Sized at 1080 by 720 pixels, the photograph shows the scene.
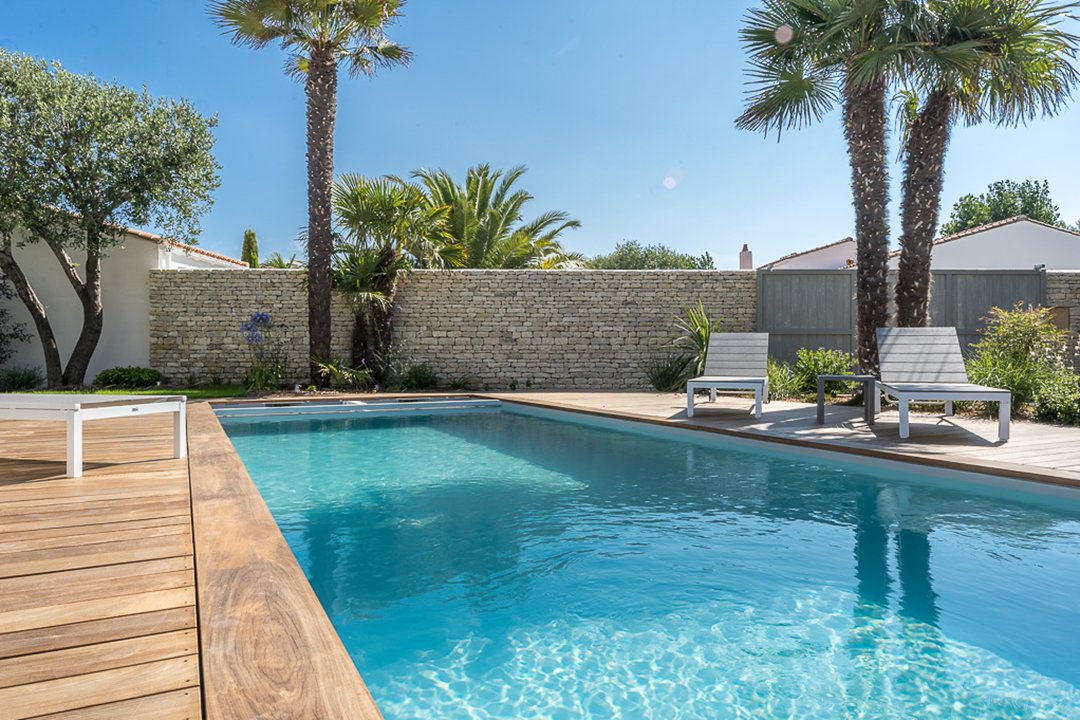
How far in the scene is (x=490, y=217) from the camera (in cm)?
1822

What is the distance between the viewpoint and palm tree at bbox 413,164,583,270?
1777 centimetres

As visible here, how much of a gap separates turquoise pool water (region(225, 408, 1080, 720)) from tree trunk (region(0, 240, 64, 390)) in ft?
32.2

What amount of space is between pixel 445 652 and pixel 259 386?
9655mm

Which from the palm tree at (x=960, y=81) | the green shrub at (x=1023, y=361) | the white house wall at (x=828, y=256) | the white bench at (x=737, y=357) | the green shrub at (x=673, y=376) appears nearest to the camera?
the palm tree at (x=960, y=81)

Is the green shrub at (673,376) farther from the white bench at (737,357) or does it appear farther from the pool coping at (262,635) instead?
the pool coping at (262,635)

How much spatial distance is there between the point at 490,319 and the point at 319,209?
3.72m

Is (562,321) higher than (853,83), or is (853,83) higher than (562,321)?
(853,83)

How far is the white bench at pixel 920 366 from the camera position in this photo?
5453mm

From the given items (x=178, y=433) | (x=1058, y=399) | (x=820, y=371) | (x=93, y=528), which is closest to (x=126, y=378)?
(x=178, y=433)

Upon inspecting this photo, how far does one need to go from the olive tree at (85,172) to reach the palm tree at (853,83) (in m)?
10.2

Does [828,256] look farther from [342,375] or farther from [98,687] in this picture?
[98,687]

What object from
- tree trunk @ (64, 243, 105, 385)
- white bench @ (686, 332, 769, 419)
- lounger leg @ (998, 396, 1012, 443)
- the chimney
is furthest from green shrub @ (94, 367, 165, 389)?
the chimney

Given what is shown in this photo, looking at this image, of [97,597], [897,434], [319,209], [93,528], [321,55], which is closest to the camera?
[97,597]

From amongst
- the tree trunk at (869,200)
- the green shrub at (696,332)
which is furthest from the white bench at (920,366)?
the green shrub at (696,332)
